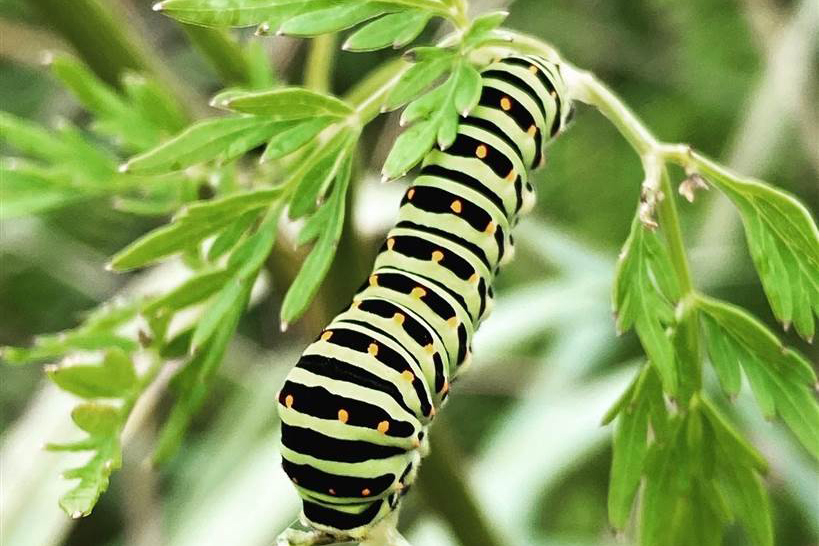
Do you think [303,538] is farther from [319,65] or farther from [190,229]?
[319,65]

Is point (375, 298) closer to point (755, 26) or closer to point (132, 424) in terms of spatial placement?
point (132, 424)

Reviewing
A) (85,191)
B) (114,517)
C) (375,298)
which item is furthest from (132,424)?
(114,517)

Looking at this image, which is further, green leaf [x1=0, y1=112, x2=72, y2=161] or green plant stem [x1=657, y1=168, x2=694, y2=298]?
green leaf [x1=0, y1=112, x2=72, y2=161]

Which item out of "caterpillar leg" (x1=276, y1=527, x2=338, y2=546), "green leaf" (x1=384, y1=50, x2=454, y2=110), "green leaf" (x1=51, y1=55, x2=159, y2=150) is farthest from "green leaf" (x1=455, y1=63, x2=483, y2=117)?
"green leaf" (x1=51, y1=55, x2=159, y2=150)

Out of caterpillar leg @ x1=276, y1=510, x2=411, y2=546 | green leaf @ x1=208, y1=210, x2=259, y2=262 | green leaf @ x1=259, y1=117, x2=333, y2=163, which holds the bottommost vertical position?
caterpillar leg @ x1=276, y1=510, x2=411, y2=546

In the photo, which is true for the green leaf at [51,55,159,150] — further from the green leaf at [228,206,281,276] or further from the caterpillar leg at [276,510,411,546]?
the caterpillar leg at [276,510,411,546]

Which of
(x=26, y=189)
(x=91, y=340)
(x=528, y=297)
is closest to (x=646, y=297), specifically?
(x=91, y=340)

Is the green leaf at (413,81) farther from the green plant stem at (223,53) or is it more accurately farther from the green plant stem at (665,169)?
the green plant stem at (223,53)

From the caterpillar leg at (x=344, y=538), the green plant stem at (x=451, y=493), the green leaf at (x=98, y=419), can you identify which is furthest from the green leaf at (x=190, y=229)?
the green plant stem at (x=451, y=493)
